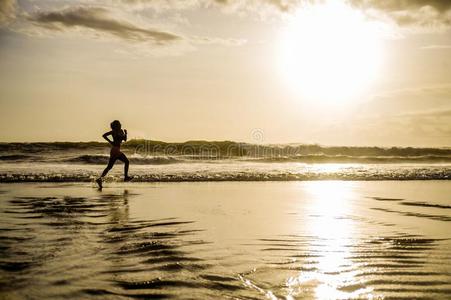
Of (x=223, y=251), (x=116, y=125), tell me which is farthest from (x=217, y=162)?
(x=223, y=251)

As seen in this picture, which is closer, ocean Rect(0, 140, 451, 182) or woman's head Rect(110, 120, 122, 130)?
woman's head Rect(110, 120, 122, 130)

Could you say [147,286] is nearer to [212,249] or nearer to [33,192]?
[212,249]

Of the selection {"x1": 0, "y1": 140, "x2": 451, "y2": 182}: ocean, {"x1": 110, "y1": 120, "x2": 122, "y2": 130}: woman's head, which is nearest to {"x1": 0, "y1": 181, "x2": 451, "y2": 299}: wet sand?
{"x1": 110, "y1": 120, "x2": 122, "y2": 130}: woman's head

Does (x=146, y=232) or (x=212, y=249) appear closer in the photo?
(x=212, y=249)

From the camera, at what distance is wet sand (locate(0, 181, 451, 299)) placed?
3.84 metres

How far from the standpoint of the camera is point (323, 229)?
6.87 meters

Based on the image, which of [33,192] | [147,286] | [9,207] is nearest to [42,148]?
[33,192]

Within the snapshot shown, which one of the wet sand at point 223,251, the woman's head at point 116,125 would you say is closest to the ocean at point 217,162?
the woman's head at point 116,125

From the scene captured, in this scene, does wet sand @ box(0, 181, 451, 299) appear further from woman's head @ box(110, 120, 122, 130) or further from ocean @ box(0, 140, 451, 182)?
ocean @ box(0, 140, 451, 182)

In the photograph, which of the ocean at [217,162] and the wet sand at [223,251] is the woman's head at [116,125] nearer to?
the ocean at [217,162]

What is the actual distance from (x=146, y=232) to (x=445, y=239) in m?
3.93

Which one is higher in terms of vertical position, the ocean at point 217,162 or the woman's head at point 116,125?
the woman's head at point 116,125

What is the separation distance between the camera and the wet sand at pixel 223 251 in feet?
12.6

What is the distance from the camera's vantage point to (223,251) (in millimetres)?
5309
